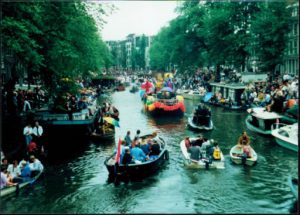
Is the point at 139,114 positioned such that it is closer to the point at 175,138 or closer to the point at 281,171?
the point at 175,138

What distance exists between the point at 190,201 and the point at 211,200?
2.49ft

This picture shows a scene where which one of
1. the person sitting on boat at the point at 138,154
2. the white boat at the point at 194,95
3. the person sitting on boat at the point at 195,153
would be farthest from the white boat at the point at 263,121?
the white boat at the point at 194,95

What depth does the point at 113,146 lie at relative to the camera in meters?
26.6

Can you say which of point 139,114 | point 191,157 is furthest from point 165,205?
point 139,114

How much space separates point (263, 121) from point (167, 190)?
14.4 m

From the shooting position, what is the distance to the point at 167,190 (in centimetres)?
1766

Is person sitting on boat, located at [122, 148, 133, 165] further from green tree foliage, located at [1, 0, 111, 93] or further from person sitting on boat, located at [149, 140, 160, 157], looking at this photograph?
green tree foliage, located at [1, 0, 111, 93]

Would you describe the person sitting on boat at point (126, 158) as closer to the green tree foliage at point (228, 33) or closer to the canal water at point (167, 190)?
the canal water at point (167, 190)

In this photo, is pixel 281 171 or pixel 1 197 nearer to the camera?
pixel 1 197

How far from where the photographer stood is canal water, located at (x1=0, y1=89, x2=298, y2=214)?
15.6 meters

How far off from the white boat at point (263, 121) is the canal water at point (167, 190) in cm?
514

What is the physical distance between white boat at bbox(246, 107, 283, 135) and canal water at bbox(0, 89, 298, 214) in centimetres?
514

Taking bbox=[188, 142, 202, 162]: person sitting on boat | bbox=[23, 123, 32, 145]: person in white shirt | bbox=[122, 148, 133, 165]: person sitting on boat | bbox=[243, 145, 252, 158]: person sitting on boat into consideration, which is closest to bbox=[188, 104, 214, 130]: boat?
bbox=[243, 145, 252, 158]: person sitting on boat

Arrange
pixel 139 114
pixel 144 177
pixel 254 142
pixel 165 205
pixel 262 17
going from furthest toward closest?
1. pixel 262 17
2. pixel 139 114
3. pixel 254 142
4. pixel 144 177
5. pixel 165 205
